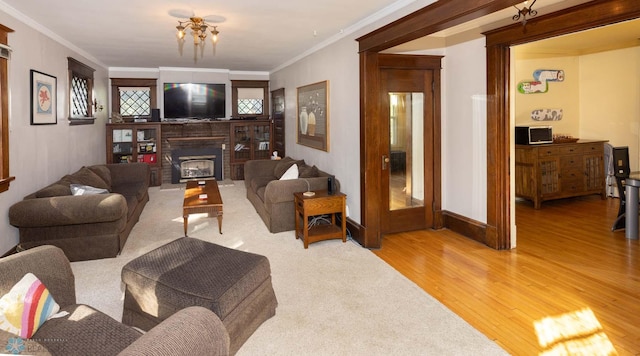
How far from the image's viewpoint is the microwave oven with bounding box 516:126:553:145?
6621 mm

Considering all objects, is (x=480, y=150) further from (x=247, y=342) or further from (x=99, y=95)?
(x=99, y=95)

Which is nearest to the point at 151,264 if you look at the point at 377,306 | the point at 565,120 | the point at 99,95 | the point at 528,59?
the point at 377,306

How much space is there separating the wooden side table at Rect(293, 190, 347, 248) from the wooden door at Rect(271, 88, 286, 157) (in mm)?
3835

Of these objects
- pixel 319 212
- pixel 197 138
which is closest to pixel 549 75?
pixel 319 212

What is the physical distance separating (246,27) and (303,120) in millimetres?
2269

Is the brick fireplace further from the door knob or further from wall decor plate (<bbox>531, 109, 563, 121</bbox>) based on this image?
wall decor plate (<bbox>531, 109, 563, 121</bbox>)

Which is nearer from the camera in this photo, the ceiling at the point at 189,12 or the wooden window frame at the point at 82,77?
the ceiling at the point at 189,12

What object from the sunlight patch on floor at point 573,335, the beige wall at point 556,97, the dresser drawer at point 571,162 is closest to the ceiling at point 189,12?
the sunlight patch on floor at point 573,335

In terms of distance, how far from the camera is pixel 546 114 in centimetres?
743

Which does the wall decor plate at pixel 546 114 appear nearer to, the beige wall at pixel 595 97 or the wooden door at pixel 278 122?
the beige wall at pixel 595 97

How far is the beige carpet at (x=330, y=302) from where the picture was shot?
2.60 m

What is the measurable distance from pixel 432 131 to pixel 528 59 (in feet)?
11.3

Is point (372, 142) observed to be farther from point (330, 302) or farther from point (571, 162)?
point (571, 162)

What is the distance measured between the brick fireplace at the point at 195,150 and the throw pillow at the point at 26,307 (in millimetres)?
7173
